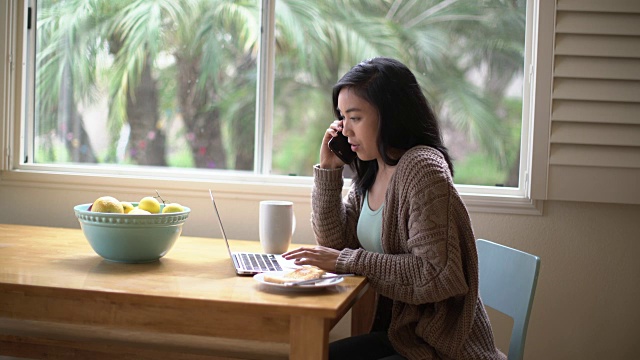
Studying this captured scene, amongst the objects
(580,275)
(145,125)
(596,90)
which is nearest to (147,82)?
(145,125)

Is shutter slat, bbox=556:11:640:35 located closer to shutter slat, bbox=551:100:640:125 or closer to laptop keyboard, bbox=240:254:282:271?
shutter slat, bbox=551:100:640:125

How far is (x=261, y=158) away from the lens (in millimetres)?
2639

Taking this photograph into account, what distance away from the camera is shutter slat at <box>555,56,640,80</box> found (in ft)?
7.43

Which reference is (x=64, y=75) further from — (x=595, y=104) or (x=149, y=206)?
(x=595, y=104)

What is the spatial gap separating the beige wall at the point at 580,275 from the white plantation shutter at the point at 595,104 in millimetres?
100

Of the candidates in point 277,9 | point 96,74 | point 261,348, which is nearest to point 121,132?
point 96,74

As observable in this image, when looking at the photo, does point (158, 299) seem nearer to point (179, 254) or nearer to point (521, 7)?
point (179, 254)

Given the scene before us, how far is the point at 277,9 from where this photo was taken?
260 cm

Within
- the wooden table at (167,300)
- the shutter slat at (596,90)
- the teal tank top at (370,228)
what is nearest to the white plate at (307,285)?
the wooden table at (167,300)

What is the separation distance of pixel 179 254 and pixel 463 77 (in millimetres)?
1171

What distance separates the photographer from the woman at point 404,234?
1633mm

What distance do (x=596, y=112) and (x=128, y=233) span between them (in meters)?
1.51

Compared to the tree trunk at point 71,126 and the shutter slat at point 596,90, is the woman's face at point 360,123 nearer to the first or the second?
the shutter slat at point 596,90

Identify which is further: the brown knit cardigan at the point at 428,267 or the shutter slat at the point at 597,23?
the shutter slat at the point at 597,23
